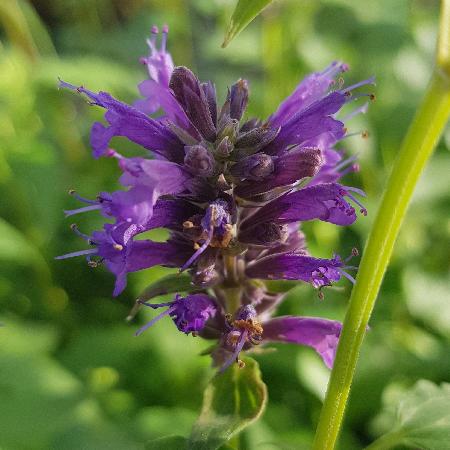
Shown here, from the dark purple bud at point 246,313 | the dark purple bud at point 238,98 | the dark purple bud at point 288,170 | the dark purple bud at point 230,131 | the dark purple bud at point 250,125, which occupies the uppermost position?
the dark purple bud at point 238,98

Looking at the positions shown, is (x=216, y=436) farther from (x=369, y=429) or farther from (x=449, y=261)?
(x=449, y=261)

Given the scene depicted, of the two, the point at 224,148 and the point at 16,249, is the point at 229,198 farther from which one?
the point at 16,249

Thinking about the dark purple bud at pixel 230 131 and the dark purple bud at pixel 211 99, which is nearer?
the dark purple bud at pixel 230 131

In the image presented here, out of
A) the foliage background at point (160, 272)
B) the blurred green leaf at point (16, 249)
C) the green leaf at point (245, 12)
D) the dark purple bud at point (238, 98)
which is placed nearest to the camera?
the green leaf at point (245, 12)

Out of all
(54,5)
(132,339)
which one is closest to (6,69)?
(132,339)

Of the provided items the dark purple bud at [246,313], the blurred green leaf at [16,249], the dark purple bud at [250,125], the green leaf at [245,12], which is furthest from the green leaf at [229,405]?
the blurred green leaf at [16,249]

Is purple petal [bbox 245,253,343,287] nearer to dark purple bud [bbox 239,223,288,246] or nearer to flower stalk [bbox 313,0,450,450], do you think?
dark purple bud [bbox 239,223,288,246]

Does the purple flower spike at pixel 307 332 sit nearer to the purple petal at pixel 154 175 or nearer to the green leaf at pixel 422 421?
the green leaf at pixel 422 421
